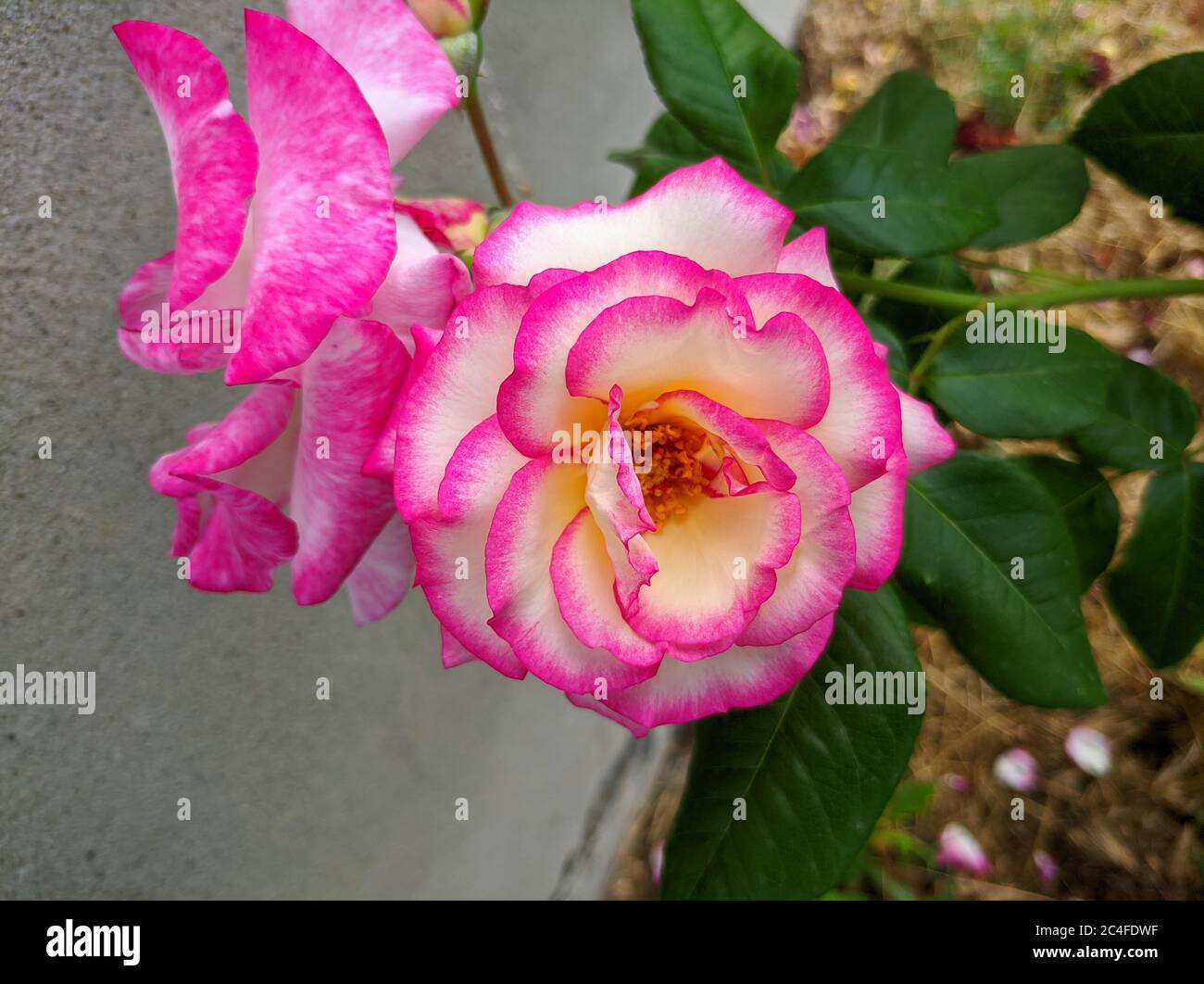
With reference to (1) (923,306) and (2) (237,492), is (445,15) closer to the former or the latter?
(2) (237,492)

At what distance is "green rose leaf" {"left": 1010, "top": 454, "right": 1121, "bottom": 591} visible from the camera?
2.21 ft

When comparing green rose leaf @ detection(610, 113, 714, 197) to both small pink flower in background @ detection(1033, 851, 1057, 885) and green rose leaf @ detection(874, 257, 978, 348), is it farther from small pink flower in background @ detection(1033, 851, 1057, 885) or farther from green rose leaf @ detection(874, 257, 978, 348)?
small pink flower in background @ detection(1033, 851, 1057, 885)

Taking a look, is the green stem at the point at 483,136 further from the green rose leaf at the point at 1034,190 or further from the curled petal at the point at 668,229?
the green rose leaf at the point at 1034,190

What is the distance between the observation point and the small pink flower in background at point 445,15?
0.43m

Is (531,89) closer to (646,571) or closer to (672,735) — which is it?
(646,571)

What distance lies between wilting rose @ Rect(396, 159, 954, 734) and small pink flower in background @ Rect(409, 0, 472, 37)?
17 centimetres

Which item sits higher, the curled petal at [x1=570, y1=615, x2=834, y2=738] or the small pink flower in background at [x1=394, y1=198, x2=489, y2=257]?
the small pink flower in background at [x1=394, y1=198, x2=489, y2=257]

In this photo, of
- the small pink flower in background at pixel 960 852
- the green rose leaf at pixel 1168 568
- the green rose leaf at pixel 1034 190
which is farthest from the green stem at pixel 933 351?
the small pink flower in background at pixel 960 852

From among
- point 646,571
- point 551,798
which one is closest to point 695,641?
point 646,571

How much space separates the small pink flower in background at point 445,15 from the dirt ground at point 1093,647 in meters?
1.10

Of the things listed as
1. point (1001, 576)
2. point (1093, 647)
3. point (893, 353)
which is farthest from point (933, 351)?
point (1093, 647)

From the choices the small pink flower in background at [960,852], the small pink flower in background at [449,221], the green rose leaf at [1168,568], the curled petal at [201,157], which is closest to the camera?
the curled petal at [201,157]

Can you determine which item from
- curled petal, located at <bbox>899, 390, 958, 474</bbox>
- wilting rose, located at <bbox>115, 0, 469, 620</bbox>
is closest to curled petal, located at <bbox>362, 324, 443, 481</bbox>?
wilting rose, located at <bbox>115, 0, 469, 620</bbox>

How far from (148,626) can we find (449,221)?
381mm
